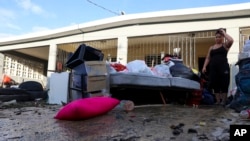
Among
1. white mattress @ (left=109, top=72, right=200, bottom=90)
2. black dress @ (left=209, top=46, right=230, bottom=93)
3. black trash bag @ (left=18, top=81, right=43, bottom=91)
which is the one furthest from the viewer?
black trash bag @ (left=18, top=81, right=43, bottom=91)

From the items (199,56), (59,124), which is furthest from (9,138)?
(199,56)

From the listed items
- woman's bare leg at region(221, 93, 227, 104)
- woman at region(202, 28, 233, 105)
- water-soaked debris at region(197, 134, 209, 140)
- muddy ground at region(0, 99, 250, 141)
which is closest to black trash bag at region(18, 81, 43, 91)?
muddy ground at region(0, 99, 250, 141)

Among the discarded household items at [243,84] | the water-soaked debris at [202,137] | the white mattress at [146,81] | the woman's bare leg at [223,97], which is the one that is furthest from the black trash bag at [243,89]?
the water-soaked debris at [202,137]

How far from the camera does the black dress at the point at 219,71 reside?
15.4 ft

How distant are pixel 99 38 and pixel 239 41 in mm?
Result: 4938

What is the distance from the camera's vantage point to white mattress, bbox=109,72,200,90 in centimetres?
394

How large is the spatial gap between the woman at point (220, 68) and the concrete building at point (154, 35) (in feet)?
10.3

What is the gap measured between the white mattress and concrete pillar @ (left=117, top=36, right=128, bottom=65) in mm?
4932

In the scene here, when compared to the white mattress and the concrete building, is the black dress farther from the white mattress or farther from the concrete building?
the concrete building

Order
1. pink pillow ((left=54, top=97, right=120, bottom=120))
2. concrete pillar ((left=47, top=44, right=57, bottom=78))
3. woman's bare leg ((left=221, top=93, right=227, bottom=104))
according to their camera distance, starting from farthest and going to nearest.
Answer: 1. concrete pillar ((left=47, top=44, right=57, bottom=78))
2. woman's bare leg ((left=221, top=93, right=227, bottom=104))
3. pink pillow ((left=54, top=97, right=120, bottom=120))

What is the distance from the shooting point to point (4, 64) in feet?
49.8

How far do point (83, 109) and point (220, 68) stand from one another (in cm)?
278

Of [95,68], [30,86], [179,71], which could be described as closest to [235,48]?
[179,71]

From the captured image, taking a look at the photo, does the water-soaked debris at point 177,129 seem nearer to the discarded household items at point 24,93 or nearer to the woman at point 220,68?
the woman at point 220,68
